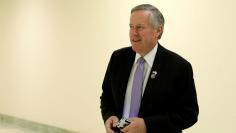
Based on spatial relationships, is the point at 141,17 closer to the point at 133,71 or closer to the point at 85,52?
the point at 133,71

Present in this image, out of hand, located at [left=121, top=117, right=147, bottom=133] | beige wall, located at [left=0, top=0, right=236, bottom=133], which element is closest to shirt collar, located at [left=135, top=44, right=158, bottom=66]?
hand, located at [left=121, top=117, right=147, bottom=133]

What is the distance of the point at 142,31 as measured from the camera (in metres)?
2.02

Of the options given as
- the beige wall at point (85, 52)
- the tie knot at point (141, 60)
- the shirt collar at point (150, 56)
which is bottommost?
the beige wall at point (85, 52)

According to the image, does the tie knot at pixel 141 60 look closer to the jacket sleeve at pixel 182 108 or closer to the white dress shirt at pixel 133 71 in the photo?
the white dress shirt at pixel 133 71

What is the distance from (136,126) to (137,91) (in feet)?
0.70

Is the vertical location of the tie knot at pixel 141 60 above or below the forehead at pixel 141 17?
below

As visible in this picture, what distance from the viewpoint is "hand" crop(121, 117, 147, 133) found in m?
1.99

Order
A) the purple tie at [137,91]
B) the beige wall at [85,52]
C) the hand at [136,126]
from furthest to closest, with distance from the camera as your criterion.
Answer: the beige wall at [85,52] < the purple tie at [137,91] < the hand at [136,126]

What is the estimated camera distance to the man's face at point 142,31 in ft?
6.61

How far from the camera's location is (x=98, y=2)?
4766 mm

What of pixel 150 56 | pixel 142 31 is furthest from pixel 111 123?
pixel 142 31

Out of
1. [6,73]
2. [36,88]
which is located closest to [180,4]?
[36,88]

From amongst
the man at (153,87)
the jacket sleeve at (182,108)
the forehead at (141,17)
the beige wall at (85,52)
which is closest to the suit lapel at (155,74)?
the man at (153,87)

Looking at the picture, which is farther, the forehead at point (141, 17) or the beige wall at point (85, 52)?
the beige wall at point (85, 52)
